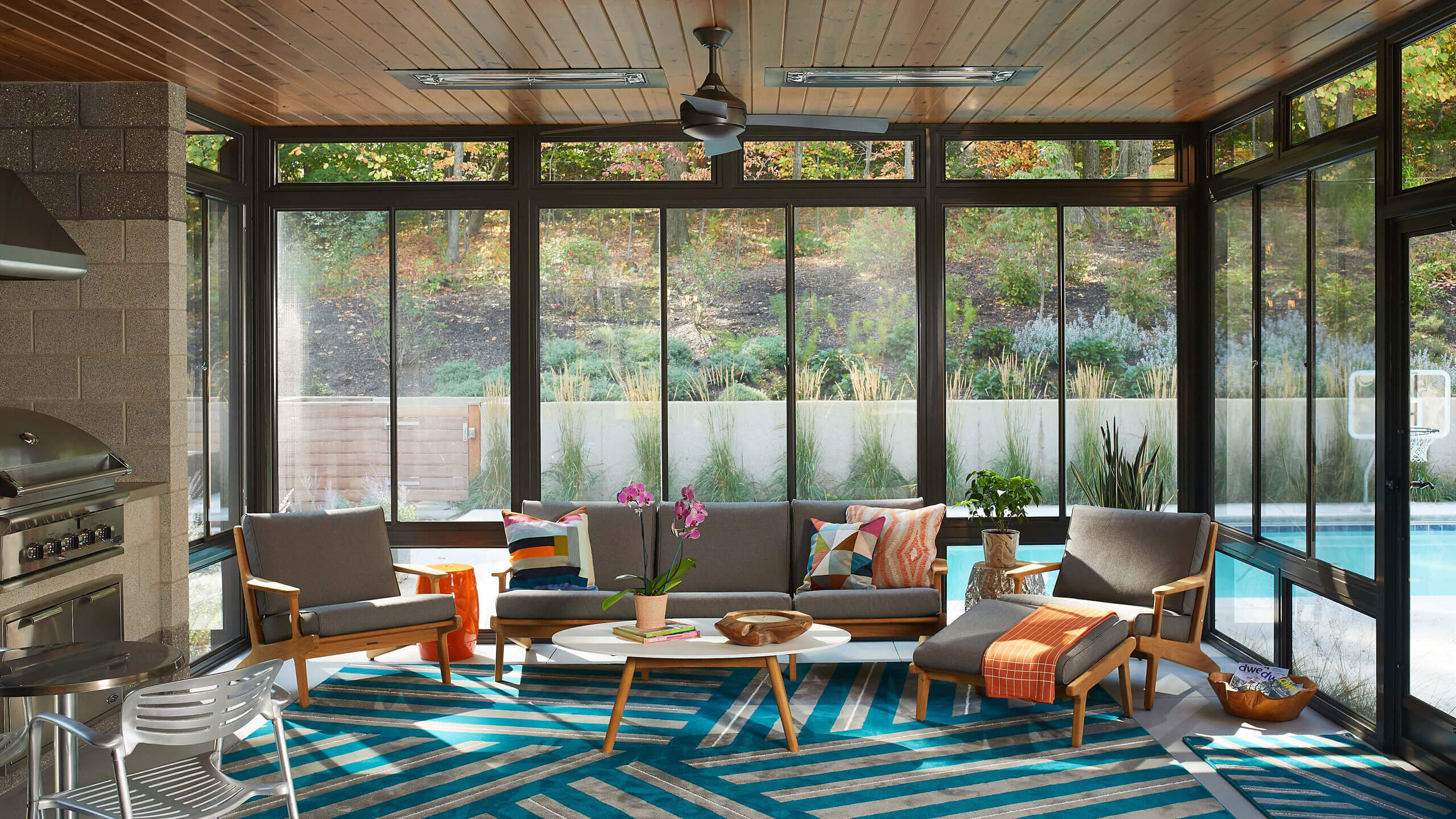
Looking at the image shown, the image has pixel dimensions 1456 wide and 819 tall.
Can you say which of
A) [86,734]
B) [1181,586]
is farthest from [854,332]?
[86,734]

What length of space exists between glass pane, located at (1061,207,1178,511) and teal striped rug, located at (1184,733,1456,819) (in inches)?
81.2

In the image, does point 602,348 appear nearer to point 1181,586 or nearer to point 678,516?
point 678,516

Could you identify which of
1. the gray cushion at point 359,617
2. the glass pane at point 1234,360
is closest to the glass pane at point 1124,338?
the glass pane at point 1234,360

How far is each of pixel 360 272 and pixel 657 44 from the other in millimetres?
2705

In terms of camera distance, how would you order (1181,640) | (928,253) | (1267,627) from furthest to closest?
(928,253) → (1267,627) → (1181,640)

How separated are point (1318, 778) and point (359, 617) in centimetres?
416

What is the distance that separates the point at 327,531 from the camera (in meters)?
5.62

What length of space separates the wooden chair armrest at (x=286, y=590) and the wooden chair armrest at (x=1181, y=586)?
397 cm

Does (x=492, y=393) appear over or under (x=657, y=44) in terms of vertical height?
under

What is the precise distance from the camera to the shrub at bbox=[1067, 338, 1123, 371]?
6.39 m

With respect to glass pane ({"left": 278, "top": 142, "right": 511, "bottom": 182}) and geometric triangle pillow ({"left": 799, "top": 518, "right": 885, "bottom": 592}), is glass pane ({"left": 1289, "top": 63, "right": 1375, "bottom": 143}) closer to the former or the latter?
geometric triangle pillow ({"left": 799, "top": 518, "right": 885, "bottom": 592})

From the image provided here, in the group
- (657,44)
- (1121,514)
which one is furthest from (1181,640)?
(657,44)

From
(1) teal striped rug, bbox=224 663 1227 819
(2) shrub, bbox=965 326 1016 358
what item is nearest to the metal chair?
(1) teal striped rug, bbox=224 663 1227 819

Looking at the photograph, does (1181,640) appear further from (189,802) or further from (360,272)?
(360,272)
